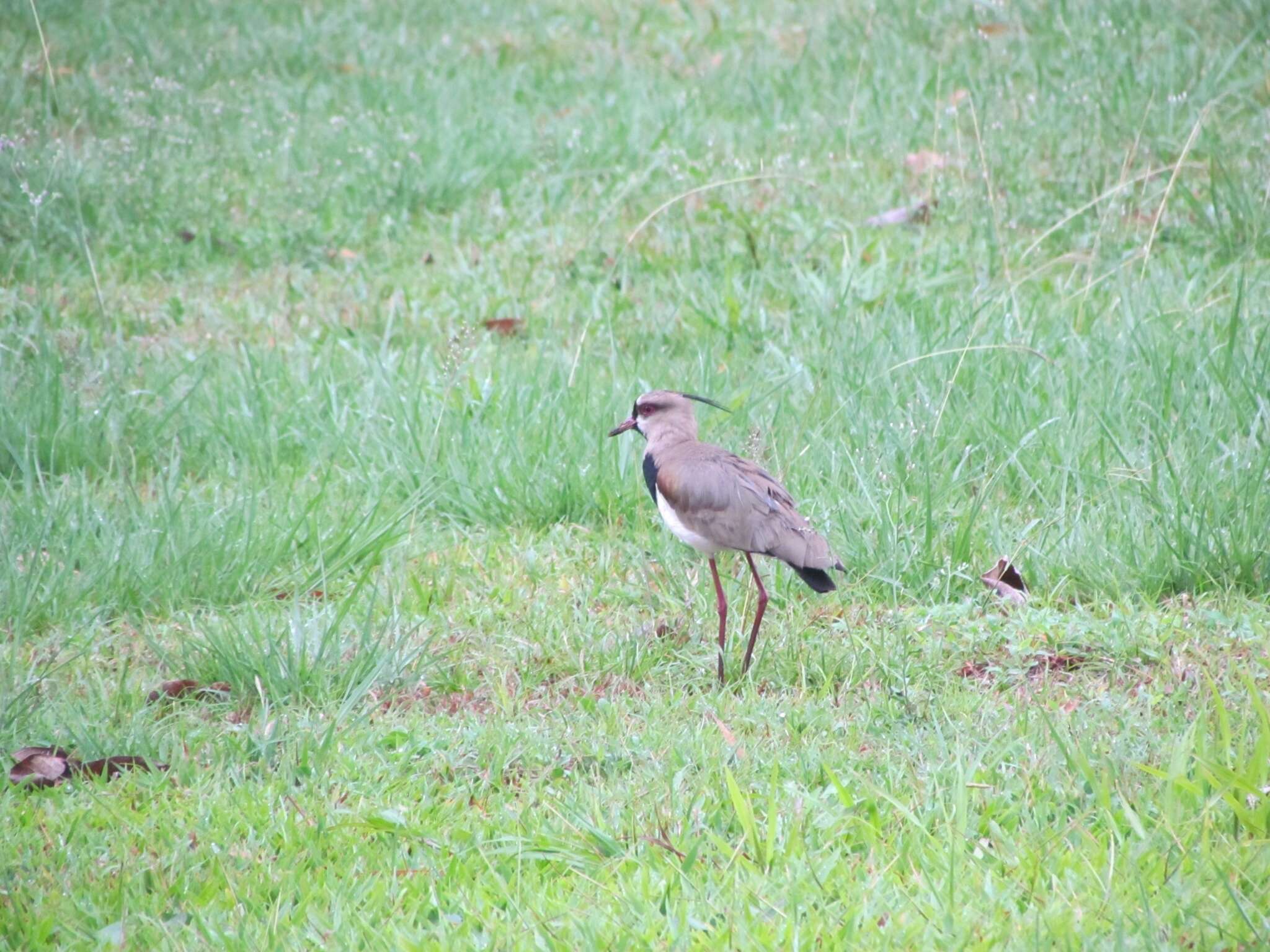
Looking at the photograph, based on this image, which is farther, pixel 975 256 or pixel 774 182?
pixel 774 182

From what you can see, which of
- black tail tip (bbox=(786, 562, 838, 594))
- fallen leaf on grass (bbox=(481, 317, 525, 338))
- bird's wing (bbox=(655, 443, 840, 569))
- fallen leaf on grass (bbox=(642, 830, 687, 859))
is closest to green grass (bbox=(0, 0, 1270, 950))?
fallen leaf on grass (bbox=(642, 830, 687, 859))

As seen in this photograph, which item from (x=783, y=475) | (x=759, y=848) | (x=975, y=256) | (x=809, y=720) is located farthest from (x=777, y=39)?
(x=759, y=848)

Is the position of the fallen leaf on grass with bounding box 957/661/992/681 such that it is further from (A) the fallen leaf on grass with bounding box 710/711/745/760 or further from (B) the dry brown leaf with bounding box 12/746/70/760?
(B) the dry brown leaf with bounding box 12/746/70/760

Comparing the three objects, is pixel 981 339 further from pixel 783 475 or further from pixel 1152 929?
pixel 1152 929

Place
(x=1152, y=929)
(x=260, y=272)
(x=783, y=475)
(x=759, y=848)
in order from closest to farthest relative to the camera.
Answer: (x=1152, y=929)
(x=759, y=848)
(x=783, y=475)
(x=260, y=272)

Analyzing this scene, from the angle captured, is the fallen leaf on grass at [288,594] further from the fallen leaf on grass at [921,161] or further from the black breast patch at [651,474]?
the fallen leaf on grass at [921,161]

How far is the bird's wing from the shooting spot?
12.1 feet

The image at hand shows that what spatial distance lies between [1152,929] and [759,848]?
2.58 feet

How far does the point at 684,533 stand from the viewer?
3.82m

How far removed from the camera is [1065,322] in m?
5.56

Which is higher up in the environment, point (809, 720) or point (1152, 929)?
point (1152, 929)

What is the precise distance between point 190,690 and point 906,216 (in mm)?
4521

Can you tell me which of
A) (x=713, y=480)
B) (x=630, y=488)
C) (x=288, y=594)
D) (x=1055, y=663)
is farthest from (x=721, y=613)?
(x=288, y=594)

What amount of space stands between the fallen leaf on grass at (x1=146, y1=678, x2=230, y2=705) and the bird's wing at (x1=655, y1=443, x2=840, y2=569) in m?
1.33
